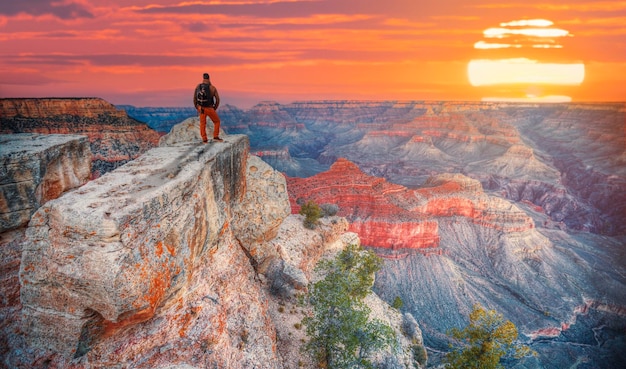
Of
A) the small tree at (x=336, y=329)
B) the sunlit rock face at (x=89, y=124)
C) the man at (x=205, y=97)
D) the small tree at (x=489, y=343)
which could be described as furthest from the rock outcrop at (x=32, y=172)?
the sunlit rock face at (x=89, y=124)

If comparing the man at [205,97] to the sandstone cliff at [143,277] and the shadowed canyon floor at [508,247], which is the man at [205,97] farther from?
the shadowed canyon floor at [508,247]

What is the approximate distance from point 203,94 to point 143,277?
9.01 metres

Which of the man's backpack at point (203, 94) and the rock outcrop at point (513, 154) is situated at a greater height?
the man's backpack at point (203, 94)

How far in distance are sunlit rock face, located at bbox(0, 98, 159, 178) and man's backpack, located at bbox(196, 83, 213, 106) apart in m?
39.6

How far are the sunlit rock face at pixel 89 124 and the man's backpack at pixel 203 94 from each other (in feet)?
130

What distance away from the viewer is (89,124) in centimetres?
5431

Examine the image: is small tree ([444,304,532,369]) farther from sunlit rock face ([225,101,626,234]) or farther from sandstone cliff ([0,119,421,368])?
sunlit rock face ([225,101,626,234])

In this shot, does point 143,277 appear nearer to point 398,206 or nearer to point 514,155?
point 398,206

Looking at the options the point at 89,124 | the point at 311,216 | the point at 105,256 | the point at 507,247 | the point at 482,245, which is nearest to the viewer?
the point at 105,256

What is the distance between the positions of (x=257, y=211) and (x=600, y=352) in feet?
141

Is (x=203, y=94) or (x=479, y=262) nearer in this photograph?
(x=203, y=94)

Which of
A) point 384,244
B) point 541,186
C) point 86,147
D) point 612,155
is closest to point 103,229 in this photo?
point 86,147

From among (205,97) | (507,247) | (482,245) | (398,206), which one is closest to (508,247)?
(507,247)

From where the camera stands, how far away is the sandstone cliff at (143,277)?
7.90 meters
